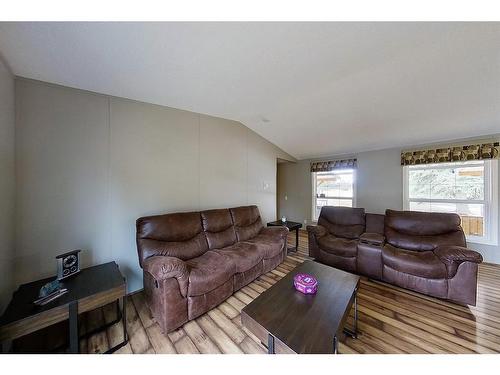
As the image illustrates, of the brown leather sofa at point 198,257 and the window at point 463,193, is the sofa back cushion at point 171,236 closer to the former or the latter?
the brown leather sofa at point 198,257

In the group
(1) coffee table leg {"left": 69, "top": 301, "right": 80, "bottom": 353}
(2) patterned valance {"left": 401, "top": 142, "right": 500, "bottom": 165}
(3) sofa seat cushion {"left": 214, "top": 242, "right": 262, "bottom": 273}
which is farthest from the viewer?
(2) patterned valance {"left": 401, "top": 142, "right": 500, "bottom": 165}

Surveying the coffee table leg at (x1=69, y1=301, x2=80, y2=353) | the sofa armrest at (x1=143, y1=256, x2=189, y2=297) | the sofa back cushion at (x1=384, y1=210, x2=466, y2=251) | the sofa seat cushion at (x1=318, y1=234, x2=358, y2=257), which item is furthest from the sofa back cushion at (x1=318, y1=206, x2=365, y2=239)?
the coffee table leg at (x1=69, y1=301, x2=80, y2=353)

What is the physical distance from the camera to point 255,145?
12.2ft

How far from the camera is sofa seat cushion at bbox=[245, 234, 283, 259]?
7.87ft

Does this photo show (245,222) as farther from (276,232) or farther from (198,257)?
(198,257)

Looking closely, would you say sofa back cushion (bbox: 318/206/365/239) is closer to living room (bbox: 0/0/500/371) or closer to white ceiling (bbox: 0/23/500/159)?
living room (bbox: 0/0/500/371)

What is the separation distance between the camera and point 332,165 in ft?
14.5

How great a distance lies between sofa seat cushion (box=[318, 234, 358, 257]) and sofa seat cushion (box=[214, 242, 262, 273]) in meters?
1.13

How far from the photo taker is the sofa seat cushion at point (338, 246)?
98.2 inches

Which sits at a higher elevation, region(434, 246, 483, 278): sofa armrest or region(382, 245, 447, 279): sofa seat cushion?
region(434, 246, 483, 278): sofa armrest

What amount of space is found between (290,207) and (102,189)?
4.53 m

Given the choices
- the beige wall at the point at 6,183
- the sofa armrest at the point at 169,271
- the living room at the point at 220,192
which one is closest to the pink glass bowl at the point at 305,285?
the living room at the point at 220,192

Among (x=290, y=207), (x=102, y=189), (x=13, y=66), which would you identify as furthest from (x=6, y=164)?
(x=290, y=207)
